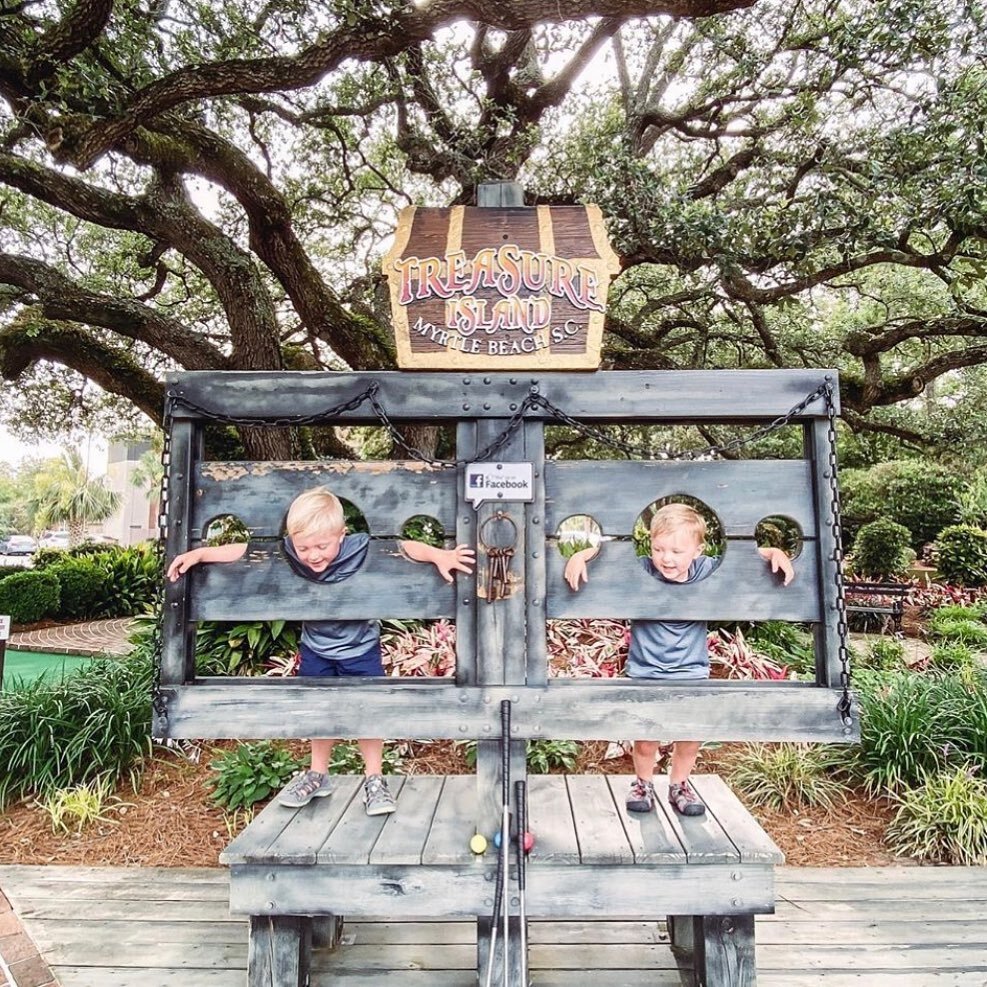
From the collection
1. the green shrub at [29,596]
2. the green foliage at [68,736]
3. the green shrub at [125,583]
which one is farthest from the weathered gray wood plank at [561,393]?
the green shrub at [125,583]

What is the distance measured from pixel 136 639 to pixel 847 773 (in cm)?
538

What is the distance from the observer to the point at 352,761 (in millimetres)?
4168

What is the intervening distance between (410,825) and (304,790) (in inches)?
19.1

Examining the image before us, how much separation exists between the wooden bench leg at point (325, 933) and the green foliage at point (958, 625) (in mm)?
8112

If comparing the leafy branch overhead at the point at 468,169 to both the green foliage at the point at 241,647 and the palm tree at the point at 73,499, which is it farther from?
the palm tree at the point at 73,499

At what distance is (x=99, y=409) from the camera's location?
30.2ft

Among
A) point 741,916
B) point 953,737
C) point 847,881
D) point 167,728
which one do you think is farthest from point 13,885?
point 953,737

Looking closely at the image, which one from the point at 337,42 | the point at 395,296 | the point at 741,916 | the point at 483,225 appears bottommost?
the point at 741,916

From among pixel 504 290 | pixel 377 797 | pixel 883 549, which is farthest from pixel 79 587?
pixel 883 549

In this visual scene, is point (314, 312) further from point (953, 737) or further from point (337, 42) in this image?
point (953, 737)

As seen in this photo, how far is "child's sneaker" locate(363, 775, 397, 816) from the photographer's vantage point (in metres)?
2.52

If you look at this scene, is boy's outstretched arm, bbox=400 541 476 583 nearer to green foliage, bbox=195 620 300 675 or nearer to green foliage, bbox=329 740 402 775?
green foliage, bbox=329 740 402 775

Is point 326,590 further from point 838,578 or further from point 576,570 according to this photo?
point 838,578

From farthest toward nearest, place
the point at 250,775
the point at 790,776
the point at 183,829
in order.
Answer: the point at 790,776 → the point at 250,775 → the point at 183,829
